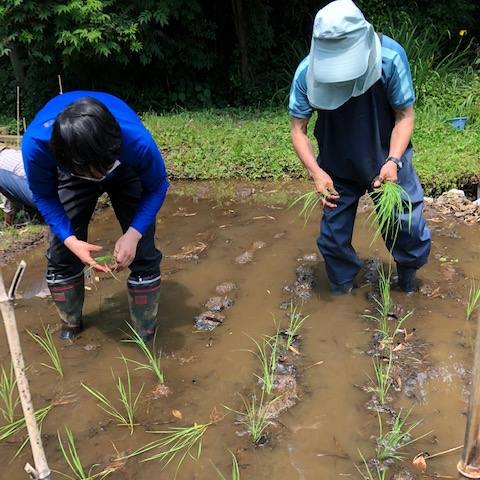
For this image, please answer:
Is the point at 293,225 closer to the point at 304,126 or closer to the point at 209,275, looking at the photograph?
the point at 209,275

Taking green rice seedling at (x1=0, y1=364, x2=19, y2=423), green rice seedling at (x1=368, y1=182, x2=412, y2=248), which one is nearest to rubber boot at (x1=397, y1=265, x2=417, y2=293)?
green rice seedling at (x1=368, y1=182, x2=412, y2=248)

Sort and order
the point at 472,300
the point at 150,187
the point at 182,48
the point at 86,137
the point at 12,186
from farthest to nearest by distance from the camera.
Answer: the point at 182,48, the point at 12,186, the point at 472,300, the point at 150,187, the point at 86,137

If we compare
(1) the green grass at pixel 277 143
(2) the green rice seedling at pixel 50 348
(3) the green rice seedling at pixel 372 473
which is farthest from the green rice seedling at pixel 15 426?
(1) the green grass at pixel 277 143

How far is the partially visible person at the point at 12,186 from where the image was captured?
13.5 feet

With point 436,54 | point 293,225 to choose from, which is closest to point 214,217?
point 293,225

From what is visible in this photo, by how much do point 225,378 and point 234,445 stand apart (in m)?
0.43

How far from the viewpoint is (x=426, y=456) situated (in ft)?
6.88

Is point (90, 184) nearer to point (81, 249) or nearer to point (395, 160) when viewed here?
point (81, 249)

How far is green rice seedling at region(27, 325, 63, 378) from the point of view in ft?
8.71

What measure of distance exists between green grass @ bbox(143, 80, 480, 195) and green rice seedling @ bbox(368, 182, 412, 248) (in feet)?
5.51

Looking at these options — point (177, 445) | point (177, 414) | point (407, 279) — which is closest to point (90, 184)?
point (177, 414)

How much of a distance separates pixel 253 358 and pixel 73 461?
0.95m

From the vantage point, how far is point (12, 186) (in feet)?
13.7

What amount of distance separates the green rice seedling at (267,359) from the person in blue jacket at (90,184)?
548 mm
